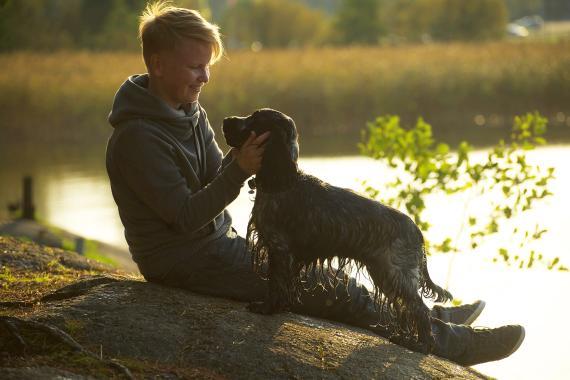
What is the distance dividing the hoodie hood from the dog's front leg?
0.91 metres

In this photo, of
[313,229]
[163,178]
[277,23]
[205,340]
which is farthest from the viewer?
[277,23]

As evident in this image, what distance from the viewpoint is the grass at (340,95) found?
21.7 m

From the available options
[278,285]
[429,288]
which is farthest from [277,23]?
[278,285]

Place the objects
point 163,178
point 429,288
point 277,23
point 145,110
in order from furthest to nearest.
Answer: point 277,23, point 429,288, point 145,110, point 163,178

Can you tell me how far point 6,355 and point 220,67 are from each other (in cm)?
2030

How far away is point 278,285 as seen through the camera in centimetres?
490

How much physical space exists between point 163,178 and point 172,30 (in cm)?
78

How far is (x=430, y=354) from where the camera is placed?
5164 mm

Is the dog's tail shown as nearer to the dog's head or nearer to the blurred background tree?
the dog's head

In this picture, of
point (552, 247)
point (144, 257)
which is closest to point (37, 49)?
point (552, 247)

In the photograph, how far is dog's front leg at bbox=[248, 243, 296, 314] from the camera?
190 inches

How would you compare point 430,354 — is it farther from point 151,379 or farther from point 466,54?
point 466,54

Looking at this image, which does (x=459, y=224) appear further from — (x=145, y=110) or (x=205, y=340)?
(x=205, y=340)

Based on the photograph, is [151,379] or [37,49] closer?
[151,379]
